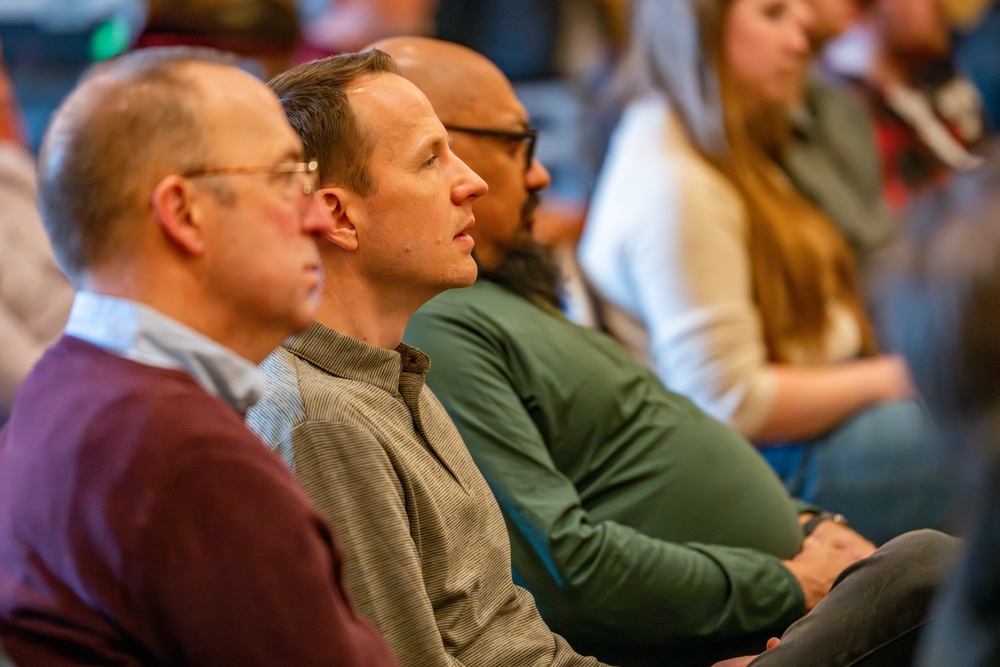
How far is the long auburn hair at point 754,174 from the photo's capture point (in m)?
2.53

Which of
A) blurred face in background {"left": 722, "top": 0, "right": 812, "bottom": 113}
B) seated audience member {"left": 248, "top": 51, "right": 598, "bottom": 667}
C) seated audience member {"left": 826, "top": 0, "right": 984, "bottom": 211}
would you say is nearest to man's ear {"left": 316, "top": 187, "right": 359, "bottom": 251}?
seated audience member {"left": 248, "top": 51, "right": 598, "bottom": 667}

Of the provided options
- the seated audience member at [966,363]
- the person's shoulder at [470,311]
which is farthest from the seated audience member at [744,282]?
the seated audience member at [966,363]

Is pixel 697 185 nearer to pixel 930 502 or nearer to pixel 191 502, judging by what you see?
pixel 930 502

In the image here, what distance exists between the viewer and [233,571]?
91 centimetres

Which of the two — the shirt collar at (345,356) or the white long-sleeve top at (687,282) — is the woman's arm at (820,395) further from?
the shirt collar at (345,356)

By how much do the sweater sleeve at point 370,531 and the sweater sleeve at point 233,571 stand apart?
23 centimetres

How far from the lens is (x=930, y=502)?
2342 millimetres

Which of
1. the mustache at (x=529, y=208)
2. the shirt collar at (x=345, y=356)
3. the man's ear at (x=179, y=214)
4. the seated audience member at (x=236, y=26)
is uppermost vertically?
the man's ear at (x=179, y=214)

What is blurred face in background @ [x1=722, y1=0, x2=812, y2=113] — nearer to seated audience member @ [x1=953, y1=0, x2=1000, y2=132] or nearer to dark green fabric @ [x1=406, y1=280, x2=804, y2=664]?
dark green fabric @ [x1=406, y1=280, x2=804, y2=664]

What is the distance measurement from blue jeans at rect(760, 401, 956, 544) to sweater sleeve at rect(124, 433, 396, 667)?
5.23 feet

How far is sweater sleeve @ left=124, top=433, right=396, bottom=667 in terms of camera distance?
Answer: 0.90 m

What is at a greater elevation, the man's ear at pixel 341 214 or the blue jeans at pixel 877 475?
the man's ear at pixel 341 214

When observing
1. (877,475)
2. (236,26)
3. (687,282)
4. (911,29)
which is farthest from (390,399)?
(911,29)

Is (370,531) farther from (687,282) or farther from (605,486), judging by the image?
(687,282)
